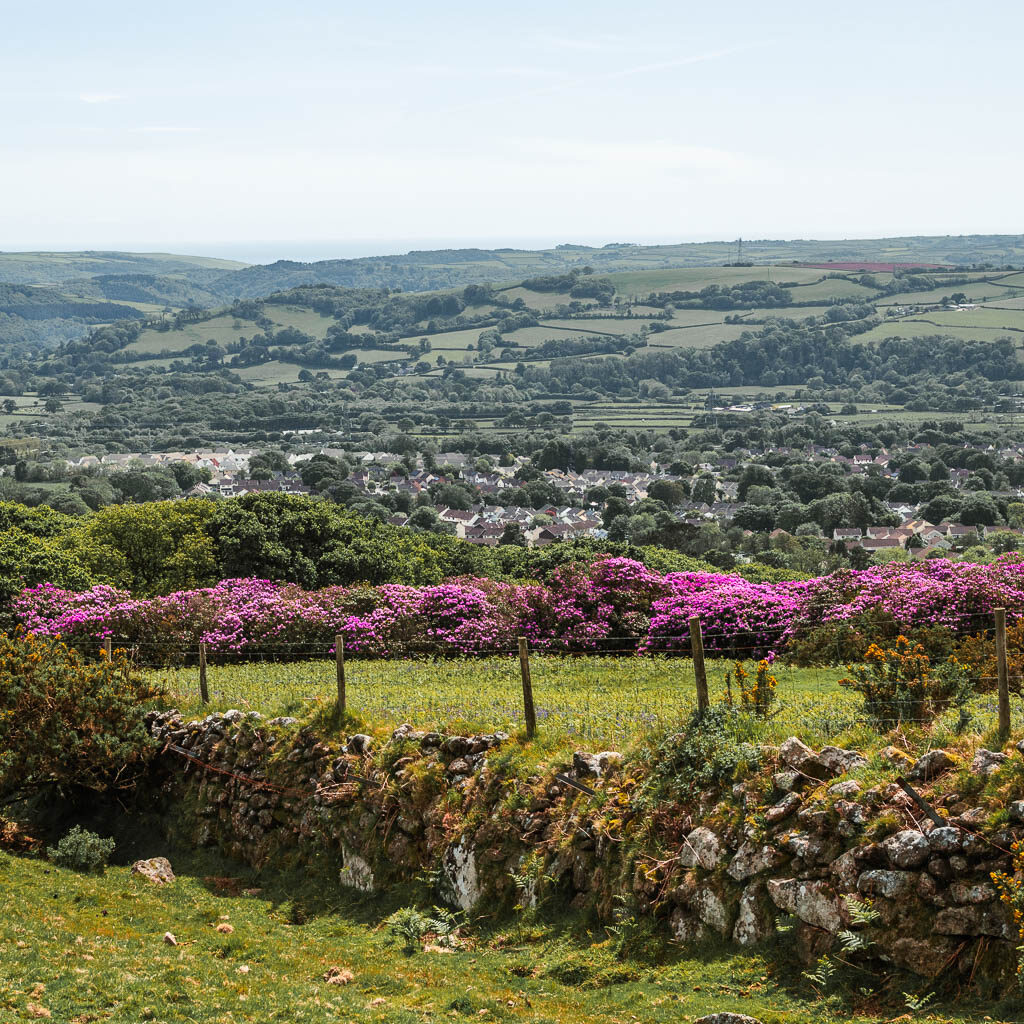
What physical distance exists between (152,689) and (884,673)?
36.8ft

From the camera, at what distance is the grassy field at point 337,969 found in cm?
938

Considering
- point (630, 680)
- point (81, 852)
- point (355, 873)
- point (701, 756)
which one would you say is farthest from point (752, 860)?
point (81, 852)

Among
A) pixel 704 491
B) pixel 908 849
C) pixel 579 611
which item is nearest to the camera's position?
pixel 908 849

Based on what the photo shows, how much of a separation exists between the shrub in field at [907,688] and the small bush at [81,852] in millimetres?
10042

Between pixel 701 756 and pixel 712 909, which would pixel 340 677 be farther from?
pixel 712 909

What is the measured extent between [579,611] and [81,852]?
11198 mm

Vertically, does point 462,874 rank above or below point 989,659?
below

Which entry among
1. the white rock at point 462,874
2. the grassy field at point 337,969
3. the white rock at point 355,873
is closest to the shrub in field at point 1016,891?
the grassy field at point 337,969

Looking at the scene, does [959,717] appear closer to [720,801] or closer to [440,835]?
[720,801]

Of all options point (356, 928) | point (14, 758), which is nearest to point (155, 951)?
point (356, 928)

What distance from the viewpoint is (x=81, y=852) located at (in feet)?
48.1

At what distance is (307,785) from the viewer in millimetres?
14969

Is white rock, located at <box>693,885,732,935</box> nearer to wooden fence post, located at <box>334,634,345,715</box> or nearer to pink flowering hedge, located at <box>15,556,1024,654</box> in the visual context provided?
wooden fence post, located at <box>334,634,345,715</box>

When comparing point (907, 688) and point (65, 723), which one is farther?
point (65, 723)
